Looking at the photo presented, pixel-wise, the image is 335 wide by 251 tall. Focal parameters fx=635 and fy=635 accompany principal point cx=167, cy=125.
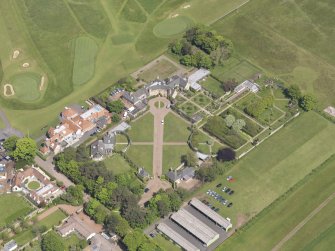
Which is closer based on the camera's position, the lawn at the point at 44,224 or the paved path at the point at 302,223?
the paved path at the point at 302,223

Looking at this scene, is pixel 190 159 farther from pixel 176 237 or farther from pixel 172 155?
pixel 176 237

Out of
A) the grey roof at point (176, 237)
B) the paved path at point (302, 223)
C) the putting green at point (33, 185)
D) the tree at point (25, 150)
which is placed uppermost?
the tree at point (25, 150)

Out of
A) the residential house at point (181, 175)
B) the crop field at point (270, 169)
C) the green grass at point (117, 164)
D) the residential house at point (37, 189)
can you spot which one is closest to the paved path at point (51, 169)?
the residential house at point (37, 189)

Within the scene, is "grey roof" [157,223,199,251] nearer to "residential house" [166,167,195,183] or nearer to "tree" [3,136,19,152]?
"residential house" [166,167,195,183]

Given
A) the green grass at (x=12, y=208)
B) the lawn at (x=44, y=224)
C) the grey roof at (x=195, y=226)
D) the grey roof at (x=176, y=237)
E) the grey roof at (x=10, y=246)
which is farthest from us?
the green grass at (x=12, y=208)

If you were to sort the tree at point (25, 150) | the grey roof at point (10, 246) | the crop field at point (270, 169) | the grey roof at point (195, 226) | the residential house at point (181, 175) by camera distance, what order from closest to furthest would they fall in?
1. the grey roof at point (10, 246)
2. the grey roof at point (195, 226)
3. the crop field at point (270, 169)
4. the residential house at point (181, 175)
5. the tree at point (25, 150)

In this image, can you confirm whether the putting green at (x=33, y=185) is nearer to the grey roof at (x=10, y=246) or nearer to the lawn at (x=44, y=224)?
the lawn at (x=44, y=224)

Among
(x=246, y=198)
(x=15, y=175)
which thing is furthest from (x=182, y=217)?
(x=15, y=175)
